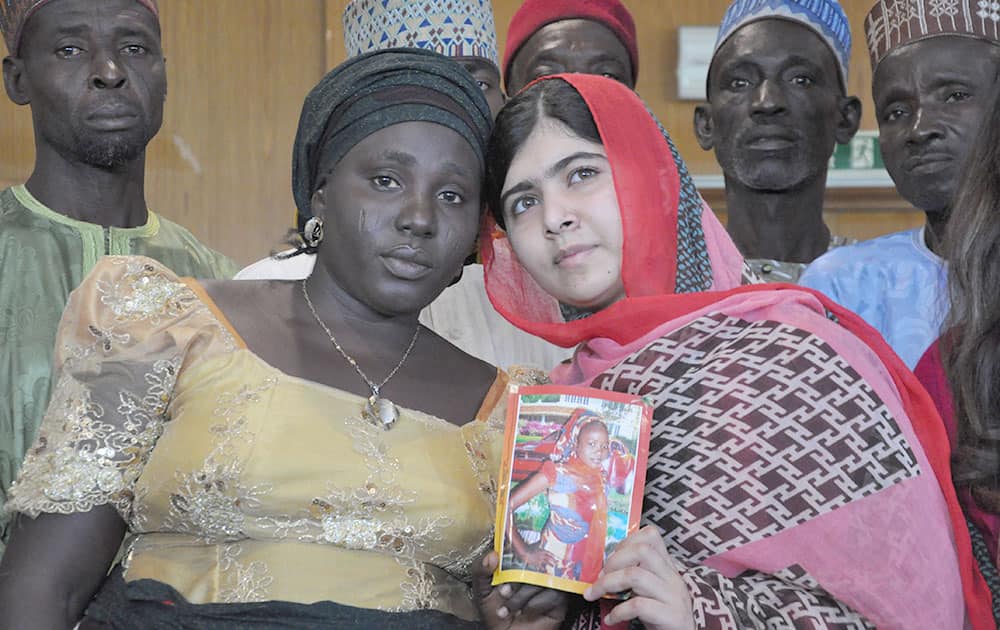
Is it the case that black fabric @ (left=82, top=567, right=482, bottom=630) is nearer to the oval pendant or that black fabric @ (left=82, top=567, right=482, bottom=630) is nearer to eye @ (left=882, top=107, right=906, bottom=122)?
the oval pendant

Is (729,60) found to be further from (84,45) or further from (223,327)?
(223,327)

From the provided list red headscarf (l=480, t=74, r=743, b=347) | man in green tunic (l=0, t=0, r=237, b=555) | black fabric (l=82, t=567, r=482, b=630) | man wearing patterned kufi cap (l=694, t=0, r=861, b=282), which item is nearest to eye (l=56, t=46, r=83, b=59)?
man in green tunic (l=0, t=0, r=237, b=555)

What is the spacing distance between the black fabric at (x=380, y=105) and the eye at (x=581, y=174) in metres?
0.18

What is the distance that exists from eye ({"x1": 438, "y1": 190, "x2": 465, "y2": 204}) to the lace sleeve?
492mm

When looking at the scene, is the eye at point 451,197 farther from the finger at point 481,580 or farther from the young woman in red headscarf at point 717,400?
the finger at point 481,580

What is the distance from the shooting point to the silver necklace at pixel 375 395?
2.45m

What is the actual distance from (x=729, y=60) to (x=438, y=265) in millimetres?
1956

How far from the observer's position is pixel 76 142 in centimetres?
343

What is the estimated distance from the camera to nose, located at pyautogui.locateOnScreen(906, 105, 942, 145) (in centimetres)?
354

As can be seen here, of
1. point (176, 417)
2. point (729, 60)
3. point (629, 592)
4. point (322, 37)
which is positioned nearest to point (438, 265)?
point (176, 417)

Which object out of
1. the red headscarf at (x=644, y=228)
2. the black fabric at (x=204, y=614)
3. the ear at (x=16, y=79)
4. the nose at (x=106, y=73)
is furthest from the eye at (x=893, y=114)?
the ear at (x=16, y=79)

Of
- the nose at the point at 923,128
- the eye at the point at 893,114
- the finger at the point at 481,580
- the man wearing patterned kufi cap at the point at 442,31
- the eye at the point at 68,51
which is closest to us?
the finger at the point at 481,580

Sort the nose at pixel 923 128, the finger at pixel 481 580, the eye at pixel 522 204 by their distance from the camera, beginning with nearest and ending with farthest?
the finger at pixel 481 580 < the eye at pixel 522 204 < the nose at pixel 923 128

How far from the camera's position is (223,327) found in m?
2.44
